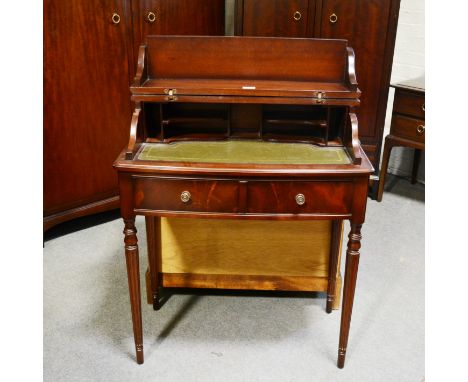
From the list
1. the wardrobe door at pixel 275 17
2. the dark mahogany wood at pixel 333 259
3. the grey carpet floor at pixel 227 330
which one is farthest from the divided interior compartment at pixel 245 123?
the wardrobe door at pixel 275 17

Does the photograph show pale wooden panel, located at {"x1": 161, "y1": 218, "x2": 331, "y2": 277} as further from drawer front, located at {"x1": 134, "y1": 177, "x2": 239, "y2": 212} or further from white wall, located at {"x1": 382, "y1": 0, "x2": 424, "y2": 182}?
white wall, located at {"x1": 382, "y1": 0, "x2": 424, "y2": 182}

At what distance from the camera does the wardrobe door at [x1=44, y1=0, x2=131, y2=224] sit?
2613 millimetres

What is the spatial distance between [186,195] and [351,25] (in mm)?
1929

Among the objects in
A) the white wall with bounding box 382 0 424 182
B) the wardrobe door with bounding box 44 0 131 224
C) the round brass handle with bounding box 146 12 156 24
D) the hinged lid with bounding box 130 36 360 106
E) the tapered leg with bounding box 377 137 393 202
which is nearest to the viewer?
the hinged lid with bounding box 130 36 360 106

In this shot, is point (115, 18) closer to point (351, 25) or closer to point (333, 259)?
point (351, 25)

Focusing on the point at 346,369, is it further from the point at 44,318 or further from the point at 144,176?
the point at 44,318

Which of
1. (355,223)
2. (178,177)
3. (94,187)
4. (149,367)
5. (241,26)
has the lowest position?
(149,367)

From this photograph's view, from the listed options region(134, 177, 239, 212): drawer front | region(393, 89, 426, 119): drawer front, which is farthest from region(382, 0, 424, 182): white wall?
region(134, 177, 239, 212): drawer front

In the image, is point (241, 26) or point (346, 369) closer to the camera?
point (346, 369)

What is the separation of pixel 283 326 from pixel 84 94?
5.37ft

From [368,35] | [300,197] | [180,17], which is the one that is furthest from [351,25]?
[300,197]

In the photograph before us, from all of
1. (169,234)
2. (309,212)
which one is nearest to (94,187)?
(169,234)

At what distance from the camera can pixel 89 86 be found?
280 cm

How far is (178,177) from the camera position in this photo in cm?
169
